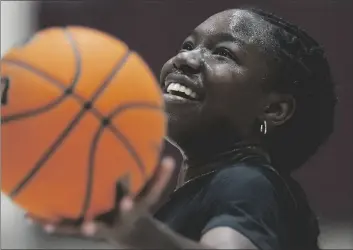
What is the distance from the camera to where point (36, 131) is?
1119 mm

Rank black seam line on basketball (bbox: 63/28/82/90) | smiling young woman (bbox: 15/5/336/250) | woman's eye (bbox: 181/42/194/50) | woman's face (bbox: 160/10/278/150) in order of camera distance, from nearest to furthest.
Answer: black seam line on basketball (bbox: 63/28/82/90) < smiling young woman (bbox: 15/5/336/250) < woman's face (bbox: 160/10/278/150) < woman's eye (bbox: 181/42/194/50)

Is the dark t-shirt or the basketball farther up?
the basketball

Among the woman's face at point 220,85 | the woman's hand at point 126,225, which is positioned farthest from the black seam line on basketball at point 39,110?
the woman's face at point 220,85

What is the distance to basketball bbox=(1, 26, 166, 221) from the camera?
1.10 metres

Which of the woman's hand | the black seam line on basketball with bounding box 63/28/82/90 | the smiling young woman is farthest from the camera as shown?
the smiling young woman

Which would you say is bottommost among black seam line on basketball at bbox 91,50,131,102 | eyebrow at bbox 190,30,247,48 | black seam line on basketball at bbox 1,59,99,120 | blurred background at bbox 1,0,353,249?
blurred background at bbox 1,0,353,249

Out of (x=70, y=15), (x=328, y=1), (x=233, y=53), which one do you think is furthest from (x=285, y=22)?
(x=70, y=15)

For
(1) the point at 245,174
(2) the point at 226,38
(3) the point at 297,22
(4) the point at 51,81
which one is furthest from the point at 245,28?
(3) the point at 297,22

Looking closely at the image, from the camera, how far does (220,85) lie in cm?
138

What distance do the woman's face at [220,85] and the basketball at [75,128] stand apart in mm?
207

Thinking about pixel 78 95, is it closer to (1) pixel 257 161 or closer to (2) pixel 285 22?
(1) pixel 257 161

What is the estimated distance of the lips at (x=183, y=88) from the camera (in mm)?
1384

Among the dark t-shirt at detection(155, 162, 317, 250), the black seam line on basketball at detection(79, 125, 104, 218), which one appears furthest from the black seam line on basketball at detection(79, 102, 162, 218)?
the dark t-shirt at detection(155, 162, 317, 250)

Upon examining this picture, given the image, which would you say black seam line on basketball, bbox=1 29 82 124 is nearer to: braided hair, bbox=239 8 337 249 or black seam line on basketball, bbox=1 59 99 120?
black seam line on basketball, bbox=1 59 99 120
